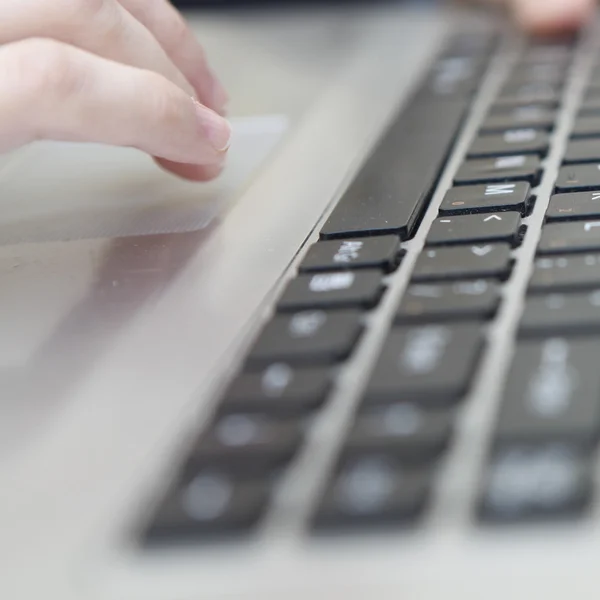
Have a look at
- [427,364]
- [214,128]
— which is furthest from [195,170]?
[427,364]

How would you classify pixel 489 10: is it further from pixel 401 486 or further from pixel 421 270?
pixel 401 486

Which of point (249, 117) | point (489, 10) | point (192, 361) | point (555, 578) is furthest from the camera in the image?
point (489, 10)

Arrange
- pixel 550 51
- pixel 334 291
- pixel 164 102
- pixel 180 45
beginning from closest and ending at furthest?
1. pixel 334 291
2. pixel 164 102
3. pixel 180 45
4. pixel 550 51

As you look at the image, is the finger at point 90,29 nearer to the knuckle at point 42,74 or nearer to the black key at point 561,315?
the knuckle at point 42,74

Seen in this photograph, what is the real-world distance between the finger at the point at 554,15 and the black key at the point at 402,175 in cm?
19

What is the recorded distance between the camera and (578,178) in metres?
0.40

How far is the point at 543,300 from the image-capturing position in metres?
0.28

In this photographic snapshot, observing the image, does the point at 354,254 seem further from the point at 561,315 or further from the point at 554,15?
the point at 554,15

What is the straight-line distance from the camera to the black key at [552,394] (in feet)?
0.73

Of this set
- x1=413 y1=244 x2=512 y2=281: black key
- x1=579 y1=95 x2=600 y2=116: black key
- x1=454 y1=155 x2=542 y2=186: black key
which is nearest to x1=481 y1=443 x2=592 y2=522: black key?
x1=413 y1=244 x2=512 y2=281: black key

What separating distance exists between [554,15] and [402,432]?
576mm

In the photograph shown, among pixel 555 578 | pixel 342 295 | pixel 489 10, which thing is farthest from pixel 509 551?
pixel 489 10

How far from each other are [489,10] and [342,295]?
0.62 meters

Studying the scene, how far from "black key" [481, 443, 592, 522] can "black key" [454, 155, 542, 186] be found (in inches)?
8.6
